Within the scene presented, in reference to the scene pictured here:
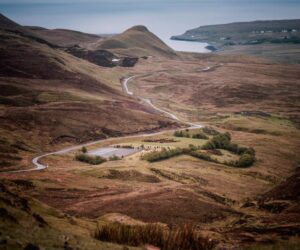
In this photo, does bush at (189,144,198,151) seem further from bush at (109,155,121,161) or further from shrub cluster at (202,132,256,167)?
bush at (109,155,121,161)

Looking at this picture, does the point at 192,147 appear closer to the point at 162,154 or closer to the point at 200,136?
the point at 162,154

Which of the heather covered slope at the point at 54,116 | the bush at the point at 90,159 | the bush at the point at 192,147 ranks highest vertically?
the heather covered slope at the point at 54,116

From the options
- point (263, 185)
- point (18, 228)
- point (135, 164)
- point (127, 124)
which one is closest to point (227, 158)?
point (263, 185)

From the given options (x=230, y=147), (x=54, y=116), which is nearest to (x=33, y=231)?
(x=230, y=147)

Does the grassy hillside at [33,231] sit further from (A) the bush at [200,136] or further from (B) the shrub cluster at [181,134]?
(B) the shrub cluster at [181,134]

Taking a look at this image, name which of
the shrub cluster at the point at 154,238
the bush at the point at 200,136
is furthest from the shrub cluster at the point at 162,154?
the shrub cluster at the point at 154,238

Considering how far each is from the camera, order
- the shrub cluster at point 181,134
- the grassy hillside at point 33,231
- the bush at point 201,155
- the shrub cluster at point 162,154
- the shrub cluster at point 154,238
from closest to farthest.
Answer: the grassy hillside at point 33,231 → the shrub cluster at point 154,238 → the shrub cluster at point 162,154 → the bush at point 201,155 → the shrub cluster at point 181,134
